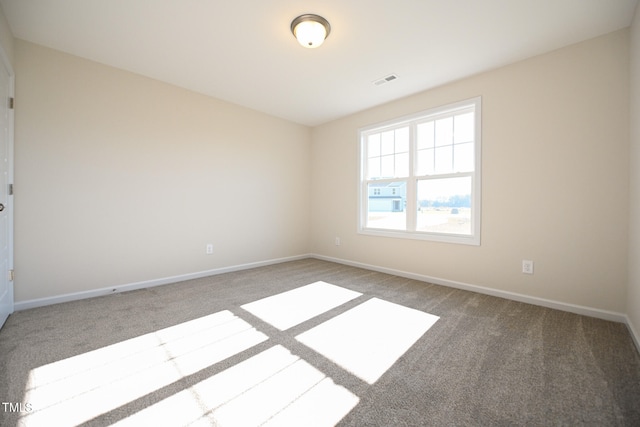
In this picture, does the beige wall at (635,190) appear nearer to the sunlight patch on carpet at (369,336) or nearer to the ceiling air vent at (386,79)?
the sunlight patch on carpet at (369,336)

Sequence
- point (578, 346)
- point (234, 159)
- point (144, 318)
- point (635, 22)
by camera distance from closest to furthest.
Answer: point (578, 346) < point (635, 22) < point (144, 318) < point (234, 159)

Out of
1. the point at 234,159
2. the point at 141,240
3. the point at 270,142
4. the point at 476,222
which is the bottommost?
the point at 141,240

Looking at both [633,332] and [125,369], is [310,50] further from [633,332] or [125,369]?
[633,332]

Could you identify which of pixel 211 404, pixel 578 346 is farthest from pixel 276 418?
pixel 578 346

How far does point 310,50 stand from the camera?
2.69 m

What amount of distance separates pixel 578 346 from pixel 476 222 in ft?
4.89

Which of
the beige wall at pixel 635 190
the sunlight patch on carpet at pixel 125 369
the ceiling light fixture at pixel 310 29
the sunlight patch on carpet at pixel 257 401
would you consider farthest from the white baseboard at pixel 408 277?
the ceiling light fixture at pixel 310 29

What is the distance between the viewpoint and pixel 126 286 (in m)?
3.10

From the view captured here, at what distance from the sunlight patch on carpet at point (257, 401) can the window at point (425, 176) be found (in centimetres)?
259

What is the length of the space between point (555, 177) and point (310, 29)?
9.03 feet

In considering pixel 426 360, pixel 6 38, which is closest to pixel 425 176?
pixel 426 360

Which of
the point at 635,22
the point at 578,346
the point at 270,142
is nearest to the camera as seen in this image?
the point at 578,346

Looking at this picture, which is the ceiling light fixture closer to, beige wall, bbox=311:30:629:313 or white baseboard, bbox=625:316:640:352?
beige wall, bbox=311:30:629:313

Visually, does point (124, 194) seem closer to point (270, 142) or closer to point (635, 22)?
point (270, 142)
